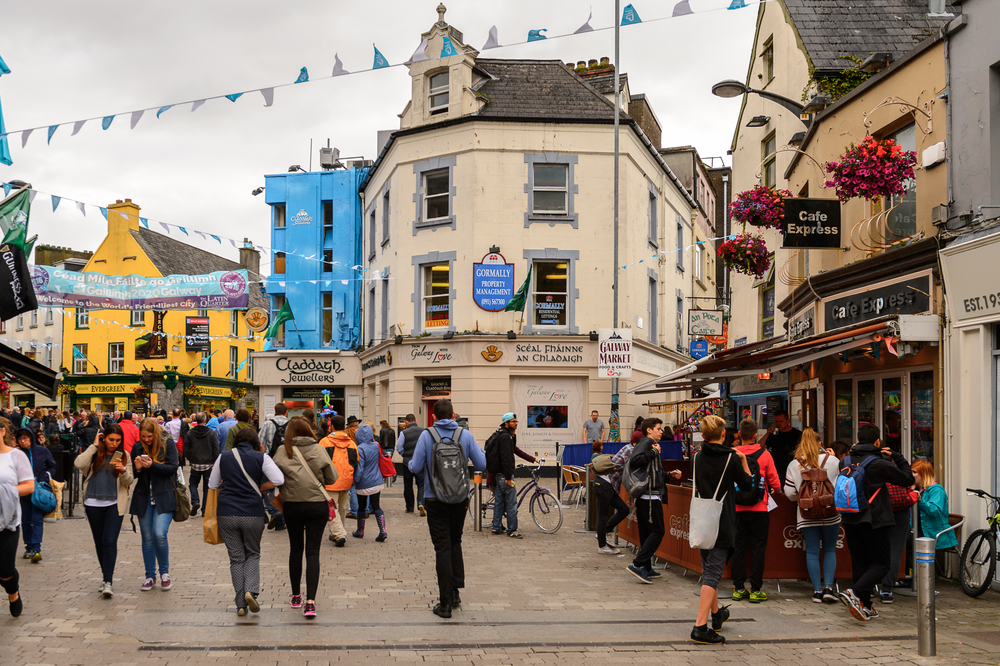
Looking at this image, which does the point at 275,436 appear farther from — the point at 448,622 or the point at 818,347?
the point at 818,347

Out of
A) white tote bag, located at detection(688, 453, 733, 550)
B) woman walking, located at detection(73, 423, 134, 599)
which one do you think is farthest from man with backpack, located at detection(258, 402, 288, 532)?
white tote bag, located at detection(688, 453, 733, 550)

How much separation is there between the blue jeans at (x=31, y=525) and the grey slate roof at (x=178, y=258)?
3602cm

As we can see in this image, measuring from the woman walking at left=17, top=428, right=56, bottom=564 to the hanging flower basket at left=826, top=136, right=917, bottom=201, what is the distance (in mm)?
10322

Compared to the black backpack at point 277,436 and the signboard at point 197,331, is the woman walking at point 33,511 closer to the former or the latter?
the black backpack at point 277,436

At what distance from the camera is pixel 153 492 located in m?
9.01

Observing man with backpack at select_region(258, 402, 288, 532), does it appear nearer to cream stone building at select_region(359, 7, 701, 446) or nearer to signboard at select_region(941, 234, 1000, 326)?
signboard at select_region(941, 234, 1000, 326)

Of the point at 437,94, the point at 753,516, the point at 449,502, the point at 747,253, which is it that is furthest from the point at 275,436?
the point at 437,94

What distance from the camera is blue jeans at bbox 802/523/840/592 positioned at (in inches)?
356

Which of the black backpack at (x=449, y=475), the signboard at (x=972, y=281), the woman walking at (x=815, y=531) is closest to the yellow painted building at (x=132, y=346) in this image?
the black backpack at (x=449, y=475)

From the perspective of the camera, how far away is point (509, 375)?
24.9 m

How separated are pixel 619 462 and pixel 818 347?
9.62 feet

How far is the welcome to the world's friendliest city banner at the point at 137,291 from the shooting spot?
21641mm

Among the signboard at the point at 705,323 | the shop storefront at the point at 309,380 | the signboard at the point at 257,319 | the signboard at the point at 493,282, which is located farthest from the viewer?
the signboard at the point at 257,319

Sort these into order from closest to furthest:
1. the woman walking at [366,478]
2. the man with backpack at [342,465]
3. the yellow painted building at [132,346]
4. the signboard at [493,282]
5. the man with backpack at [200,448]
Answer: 1. the man with backpack at [342,465]
2. the man with backpack at [200,448]
3. the woman walking at [366,478]
4. the signboard at [493,282]
5. the yellow painted building at [132,346]
